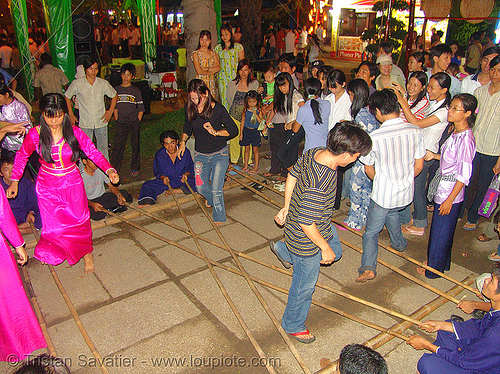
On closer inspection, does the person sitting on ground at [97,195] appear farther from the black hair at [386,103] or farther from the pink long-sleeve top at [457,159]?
the pink long-sleeve top at [457,159]

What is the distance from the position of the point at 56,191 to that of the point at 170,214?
194 centimetres

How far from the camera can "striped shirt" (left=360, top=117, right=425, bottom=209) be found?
3625mm

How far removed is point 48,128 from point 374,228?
3.34 metres

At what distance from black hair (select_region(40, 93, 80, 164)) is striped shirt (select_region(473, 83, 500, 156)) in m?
4.83

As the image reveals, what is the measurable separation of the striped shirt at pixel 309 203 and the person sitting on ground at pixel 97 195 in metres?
3.22

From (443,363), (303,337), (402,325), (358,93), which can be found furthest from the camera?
(358,93)

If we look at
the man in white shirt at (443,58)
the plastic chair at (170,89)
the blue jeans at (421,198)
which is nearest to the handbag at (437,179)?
the blue jeans at (421,198)

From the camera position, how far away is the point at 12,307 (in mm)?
3064

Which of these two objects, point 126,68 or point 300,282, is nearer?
point 300,282

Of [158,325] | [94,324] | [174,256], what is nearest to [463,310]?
[158,325]

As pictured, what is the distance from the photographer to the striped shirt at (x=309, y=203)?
2.77 meters

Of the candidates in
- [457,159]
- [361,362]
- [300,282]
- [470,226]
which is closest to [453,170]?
[457,159]

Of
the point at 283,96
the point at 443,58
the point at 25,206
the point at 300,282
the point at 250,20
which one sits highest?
the point at 250,20

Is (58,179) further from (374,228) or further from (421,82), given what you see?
(421,82)
